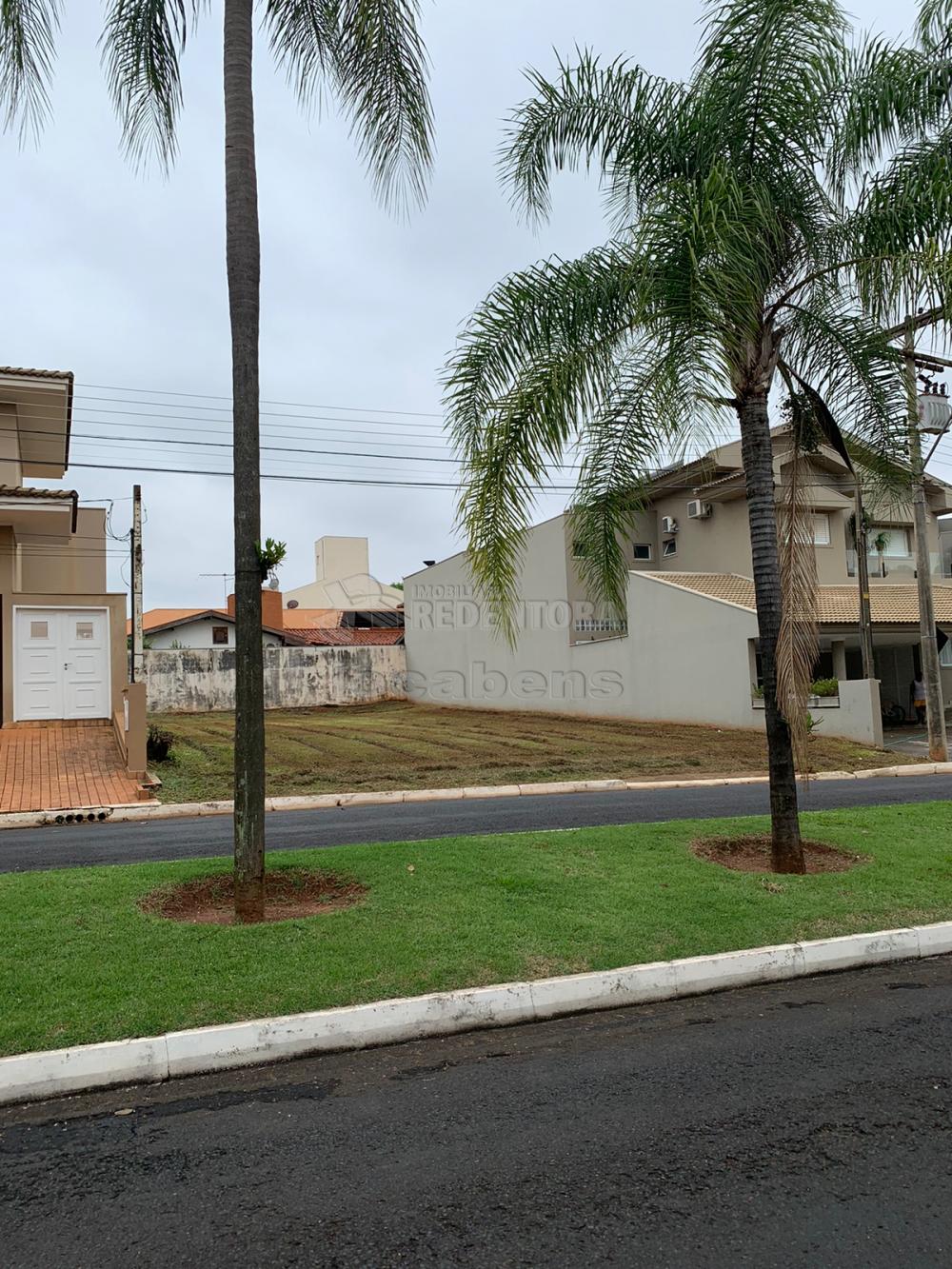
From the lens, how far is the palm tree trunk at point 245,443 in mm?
6566

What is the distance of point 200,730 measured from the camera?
2548 centimetres

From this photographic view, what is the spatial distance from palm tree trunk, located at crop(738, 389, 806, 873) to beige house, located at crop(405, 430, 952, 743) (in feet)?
40.7

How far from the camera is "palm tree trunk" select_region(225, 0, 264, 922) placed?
21.5 ft

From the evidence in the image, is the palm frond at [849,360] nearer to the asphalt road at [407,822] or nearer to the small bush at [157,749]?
the asphalt road at [407,822]

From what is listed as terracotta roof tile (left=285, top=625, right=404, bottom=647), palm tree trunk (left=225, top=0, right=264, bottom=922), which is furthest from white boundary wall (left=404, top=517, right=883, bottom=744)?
palm tree trunk (left=225, top=0, right=264, bottom=922)

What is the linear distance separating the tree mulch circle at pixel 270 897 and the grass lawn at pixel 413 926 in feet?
0.54

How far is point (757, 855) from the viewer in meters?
8.90

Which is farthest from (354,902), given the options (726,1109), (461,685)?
(461,685)

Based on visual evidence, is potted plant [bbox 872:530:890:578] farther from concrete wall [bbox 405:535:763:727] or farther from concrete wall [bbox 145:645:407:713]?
concrete wall [bbox 145:645:407:713]


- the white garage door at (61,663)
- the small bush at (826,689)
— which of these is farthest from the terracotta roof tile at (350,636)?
the small bush at (826,689)

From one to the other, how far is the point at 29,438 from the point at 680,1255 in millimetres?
23393

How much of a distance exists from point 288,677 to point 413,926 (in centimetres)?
3074

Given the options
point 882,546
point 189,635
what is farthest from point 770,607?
point 189,635

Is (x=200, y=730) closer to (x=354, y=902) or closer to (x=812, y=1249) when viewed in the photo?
(x=354, y=902)
